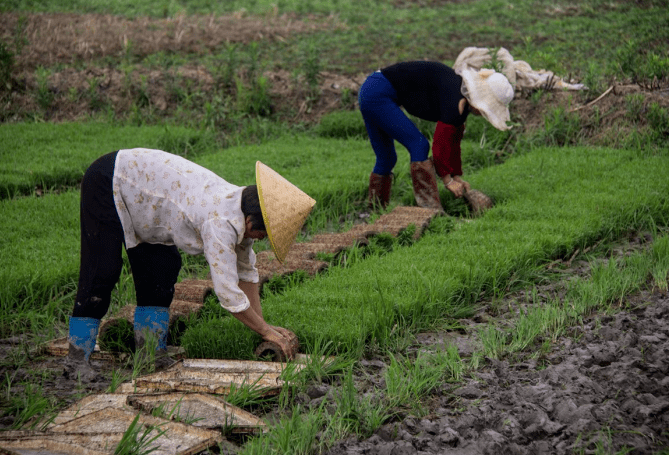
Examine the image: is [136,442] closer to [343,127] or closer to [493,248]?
[493,248]

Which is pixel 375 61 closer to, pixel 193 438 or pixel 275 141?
pixel 275 141

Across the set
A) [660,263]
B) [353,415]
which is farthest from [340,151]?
[353,415]

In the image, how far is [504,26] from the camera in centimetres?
1609

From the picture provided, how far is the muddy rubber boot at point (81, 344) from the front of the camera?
14.4 ft

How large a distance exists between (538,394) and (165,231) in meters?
2.33

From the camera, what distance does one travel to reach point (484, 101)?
672 centimetres

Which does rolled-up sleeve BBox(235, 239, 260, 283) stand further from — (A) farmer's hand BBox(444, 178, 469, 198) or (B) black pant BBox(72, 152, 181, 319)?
(A) farmer's hand BBox(444, 178, 469, 198)

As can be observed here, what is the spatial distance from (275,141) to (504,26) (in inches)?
316

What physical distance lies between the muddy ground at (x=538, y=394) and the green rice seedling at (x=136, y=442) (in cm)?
48

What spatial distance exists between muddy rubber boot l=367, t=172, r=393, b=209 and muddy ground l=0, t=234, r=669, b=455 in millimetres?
2799

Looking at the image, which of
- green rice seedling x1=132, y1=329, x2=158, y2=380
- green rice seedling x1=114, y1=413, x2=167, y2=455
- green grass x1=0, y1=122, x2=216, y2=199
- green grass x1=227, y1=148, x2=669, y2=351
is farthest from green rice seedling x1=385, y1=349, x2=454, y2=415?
green grass x1=0, y1=122, x2=216, y2=199

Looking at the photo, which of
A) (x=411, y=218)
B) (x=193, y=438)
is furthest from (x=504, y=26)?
(x=193, y=438)

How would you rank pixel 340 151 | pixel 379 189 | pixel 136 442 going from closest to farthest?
1. pixel 136 442
2. pixel 379 189
3. pixel 340 151

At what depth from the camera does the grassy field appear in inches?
184
